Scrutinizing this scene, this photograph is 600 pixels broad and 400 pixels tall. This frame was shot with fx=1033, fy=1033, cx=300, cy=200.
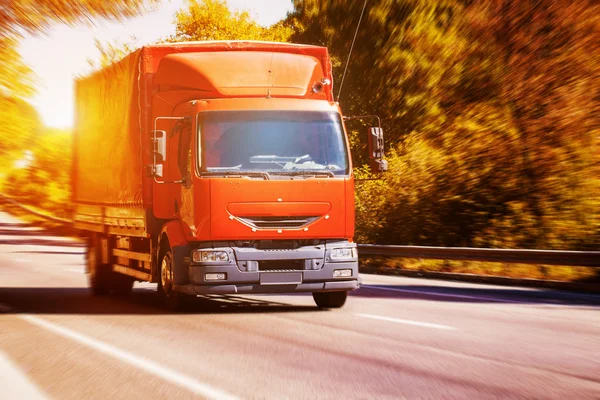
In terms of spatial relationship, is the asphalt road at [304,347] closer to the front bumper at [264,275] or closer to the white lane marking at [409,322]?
the white lane marking at [409,322]

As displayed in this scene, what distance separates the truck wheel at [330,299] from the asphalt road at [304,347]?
0.16m

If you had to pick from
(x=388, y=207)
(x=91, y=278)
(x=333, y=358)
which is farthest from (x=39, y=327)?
(x=388, y=207)

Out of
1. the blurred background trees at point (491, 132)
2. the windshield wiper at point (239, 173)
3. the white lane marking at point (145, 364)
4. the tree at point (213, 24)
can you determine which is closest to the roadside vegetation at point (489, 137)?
the blurred background trees at point (491, 132)

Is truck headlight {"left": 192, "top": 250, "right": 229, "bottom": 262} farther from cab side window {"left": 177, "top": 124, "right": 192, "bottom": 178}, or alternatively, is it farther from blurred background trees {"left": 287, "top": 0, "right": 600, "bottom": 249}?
blurred background trees {"left": 287, "top": 0, "right": 600, "bottom": 249}

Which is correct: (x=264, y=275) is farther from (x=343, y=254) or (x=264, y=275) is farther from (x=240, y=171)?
(x=240, y=171)

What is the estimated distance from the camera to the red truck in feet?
40.3

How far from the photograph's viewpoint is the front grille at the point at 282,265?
12430mm

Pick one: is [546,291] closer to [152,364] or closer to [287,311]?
[287,311]

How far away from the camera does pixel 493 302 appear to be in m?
14.8

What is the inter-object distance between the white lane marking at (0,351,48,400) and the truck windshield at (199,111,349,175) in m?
4.44

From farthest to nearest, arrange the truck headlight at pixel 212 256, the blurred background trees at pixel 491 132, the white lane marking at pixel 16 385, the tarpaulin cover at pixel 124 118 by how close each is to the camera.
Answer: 1. the blurred background trees at pixel 491 132
2. the tarpaulin cover at pixel 124 118
3. the truck headlight at pixel 212 256
4. the white lane marking at pixel 16 385

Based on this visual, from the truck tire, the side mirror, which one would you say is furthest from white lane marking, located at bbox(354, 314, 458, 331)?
the truck tire

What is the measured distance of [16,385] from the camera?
297 inches

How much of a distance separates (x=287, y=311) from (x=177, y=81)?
10.8ft
